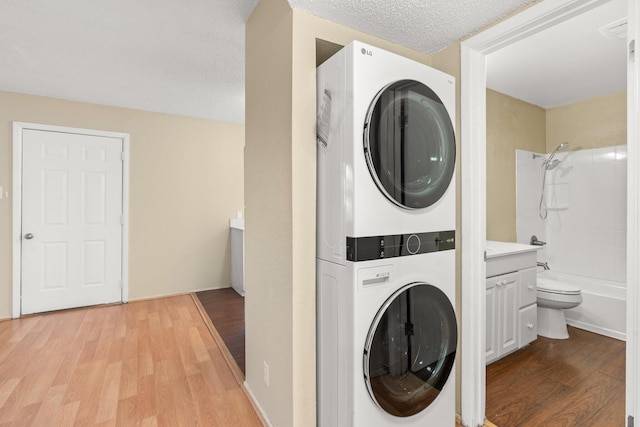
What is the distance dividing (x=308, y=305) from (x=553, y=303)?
244cm

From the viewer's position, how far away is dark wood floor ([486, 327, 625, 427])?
5.57 feet

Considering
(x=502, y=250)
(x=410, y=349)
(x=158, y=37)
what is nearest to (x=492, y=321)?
(x=502, y=250)

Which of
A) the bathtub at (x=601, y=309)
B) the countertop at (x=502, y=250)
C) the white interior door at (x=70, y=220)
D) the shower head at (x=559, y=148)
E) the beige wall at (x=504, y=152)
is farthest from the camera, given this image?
the shower head at (x=559, y=148)

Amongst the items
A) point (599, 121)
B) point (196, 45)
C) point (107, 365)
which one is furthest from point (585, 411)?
point (196, 45)

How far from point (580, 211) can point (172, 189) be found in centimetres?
473

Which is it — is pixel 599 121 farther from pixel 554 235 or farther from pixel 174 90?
pixel 174 90

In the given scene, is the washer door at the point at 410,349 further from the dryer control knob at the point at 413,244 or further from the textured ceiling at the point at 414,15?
the textured ceiling at the point at 414,15

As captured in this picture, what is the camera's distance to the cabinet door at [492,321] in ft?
6.96

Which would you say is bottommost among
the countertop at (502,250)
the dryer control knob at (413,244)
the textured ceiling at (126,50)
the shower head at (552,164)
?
the countertop at (502,250)

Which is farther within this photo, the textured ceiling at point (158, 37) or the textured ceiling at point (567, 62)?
the textured ceiling at point (567, 62)

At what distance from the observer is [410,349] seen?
1.33 m

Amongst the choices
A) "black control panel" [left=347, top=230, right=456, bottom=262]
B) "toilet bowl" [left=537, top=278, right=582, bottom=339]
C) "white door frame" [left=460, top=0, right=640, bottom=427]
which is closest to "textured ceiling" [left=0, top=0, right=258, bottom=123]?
"white door frame" [left=460, top=0, right=640, bottom=427]

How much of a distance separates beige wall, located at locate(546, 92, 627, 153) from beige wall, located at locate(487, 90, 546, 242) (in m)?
0.36

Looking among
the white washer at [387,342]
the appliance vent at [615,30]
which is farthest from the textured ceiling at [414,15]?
the white washer at [387,342]
